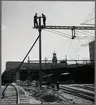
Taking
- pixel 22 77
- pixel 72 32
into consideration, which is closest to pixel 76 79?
pixel 22 77

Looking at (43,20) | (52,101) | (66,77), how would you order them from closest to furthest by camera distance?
(52,101)
(43,20)
(66,77)

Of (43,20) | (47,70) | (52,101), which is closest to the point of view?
(52,101)

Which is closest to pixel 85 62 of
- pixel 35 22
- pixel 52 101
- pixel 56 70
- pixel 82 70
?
pixel 82 70

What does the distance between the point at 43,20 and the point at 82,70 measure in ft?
60.5

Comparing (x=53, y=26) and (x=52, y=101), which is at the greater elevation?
(x=53, y=26)

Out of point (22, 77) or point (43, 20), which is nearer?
point (43, 20)

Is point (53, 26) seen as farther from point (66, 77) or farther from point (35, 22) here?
point (66, 77)

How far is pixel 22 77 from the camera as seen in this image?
3797 centimetres

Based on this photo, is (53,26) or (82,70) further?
(82,70)

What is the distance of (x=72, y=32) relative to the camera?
18.4m

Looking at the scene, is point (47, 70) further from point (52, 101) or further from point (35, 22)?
point (52, 101)

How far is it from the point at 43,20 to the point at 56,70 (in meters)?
18.9

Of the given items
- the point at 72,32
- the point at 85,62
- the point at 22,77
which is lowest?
the point at 22,77

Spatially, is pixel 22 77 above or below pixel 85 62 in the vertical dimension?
A: below
